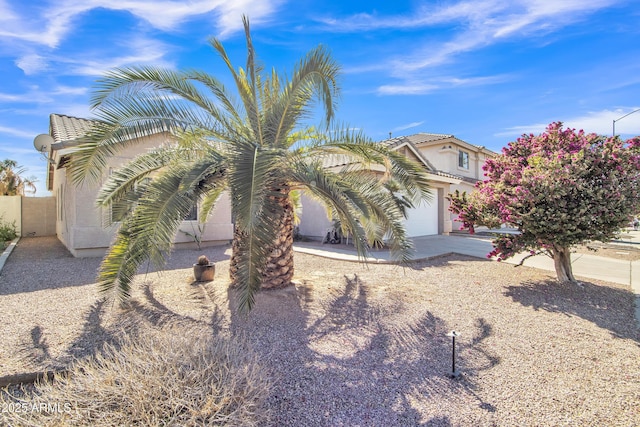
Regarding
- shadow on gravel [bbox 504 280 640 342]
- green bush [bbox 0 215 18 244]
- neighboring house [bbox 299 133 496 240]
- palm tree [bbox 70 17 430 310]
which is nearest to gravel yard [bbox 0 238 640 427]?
shadow on gravel [bbox 504 280 640 342]

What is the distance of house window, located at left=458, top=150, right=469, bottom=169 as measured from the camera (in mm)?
24434

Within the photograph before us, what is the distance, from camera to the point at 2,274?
28.7 feet

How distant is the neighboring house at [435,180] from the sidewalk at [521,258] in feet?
4.92

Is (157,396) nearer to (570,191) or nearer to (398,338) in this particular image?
(398,338)

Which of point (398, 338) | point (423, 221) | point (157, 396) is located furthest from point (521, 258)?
point (157, 396)

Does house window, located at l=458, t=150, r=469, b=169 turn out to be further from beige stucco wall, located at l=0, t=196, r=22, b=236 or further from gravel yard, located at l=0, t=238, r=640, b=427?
beige stucco wall, located at l=0, t=196, r=22, b=236

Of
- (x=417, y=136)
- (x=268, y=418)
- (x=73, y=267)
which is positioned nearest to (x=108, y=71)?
(x=268, y=418)

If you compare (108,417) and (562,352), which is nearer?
(108,417)

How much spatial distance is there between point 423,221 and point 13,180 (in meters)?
31.2

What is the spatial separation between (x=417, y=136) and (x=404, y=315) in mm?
24353

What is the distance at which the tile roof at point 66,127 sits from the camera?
37.1ft

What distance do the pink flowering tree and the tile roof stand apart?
12.8 m

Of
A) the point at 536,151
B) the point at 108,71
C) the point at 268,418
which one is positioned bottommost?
the point at 268,418

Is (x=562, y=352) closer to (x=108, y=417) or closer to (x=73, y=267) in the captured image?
(x=108, y=417)
